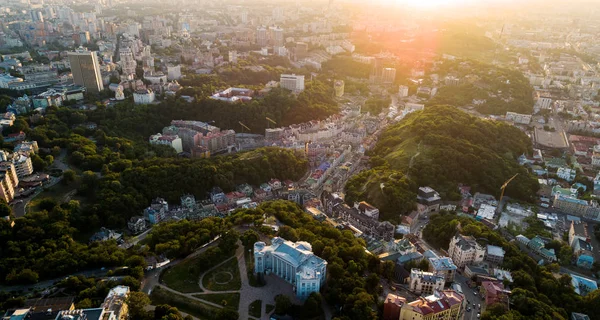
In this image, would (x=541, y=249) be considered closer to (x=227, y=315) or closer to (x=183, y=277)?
(x=227, y=315)

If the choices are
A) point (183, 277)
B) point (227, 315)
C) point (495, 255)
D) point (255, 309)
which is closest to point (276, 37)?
point (495, 255)

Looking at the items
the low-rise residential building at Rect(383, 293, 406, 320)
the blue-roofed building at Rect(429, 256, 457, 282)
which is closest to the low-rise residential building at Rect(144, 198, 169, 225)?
the low-rise residential building at Rect(383, 293, 406, 320)

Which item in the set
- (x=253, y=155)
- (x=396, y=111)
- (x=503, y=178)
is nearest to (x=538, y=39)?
(x=396, y=111)

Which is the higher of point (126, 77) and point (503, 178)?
point (126, 77)

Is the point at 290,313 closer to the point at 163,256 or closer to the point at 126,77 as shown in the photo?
the point at 163,256

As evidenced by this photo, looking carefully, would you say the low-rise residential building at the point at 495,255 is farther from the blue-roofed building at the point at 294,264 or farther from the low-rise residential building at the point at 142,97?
the low-rise residential building at the point at 142,97
